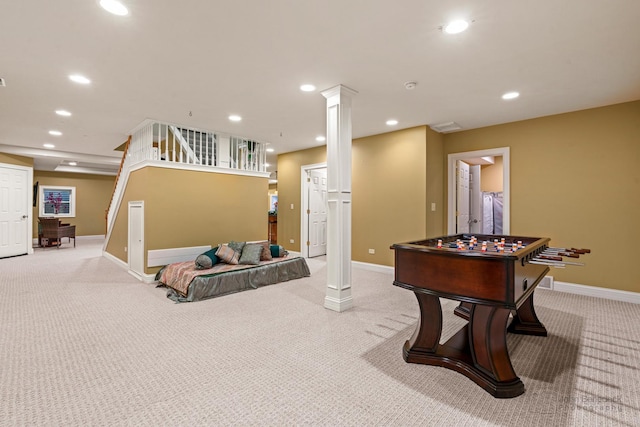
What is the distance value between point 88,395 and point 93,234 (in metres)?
11.4

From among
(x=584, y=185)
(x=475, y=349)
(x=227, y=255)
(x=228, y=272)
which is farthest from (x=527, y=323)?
(x=227, y=255)

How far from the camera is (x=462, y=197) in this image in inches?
227

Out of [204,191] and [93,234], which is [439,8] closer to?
[204,191]

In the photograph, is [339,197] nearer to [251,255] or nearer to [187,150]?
[251,255]

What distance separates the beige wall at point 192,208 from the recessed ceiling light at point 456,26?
14.2ft

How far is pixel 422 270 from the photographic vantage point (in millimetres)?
2199

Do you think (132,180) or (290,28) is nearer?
(290,28)

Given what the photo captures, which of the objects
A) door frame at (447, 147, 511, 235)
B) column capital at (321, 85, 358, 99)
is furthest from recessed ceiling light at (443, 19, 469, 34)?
door frame at (447, 147, 511, 235)

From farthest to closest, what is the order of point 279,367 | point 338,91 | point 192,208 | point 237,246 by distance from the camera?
point 192,208 < point 237,246 < point 338,91 < point 279,367

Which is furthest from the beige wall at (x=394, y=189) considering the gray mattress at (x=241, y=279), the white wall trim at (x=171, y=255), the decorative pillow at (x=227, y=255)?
the white wall trim at (x=171, y=255)

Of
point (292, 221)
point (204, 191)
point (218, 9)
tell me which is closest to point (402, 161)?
point (292, 221)

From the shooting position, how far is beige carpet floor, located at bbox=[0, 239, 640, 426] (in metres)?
1.72

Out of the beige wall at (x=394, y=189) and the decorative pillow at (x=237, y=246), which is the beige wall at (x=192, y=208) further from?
the beige wall at (x=394, y=189)

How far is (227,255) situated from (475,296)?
3.59 meters
